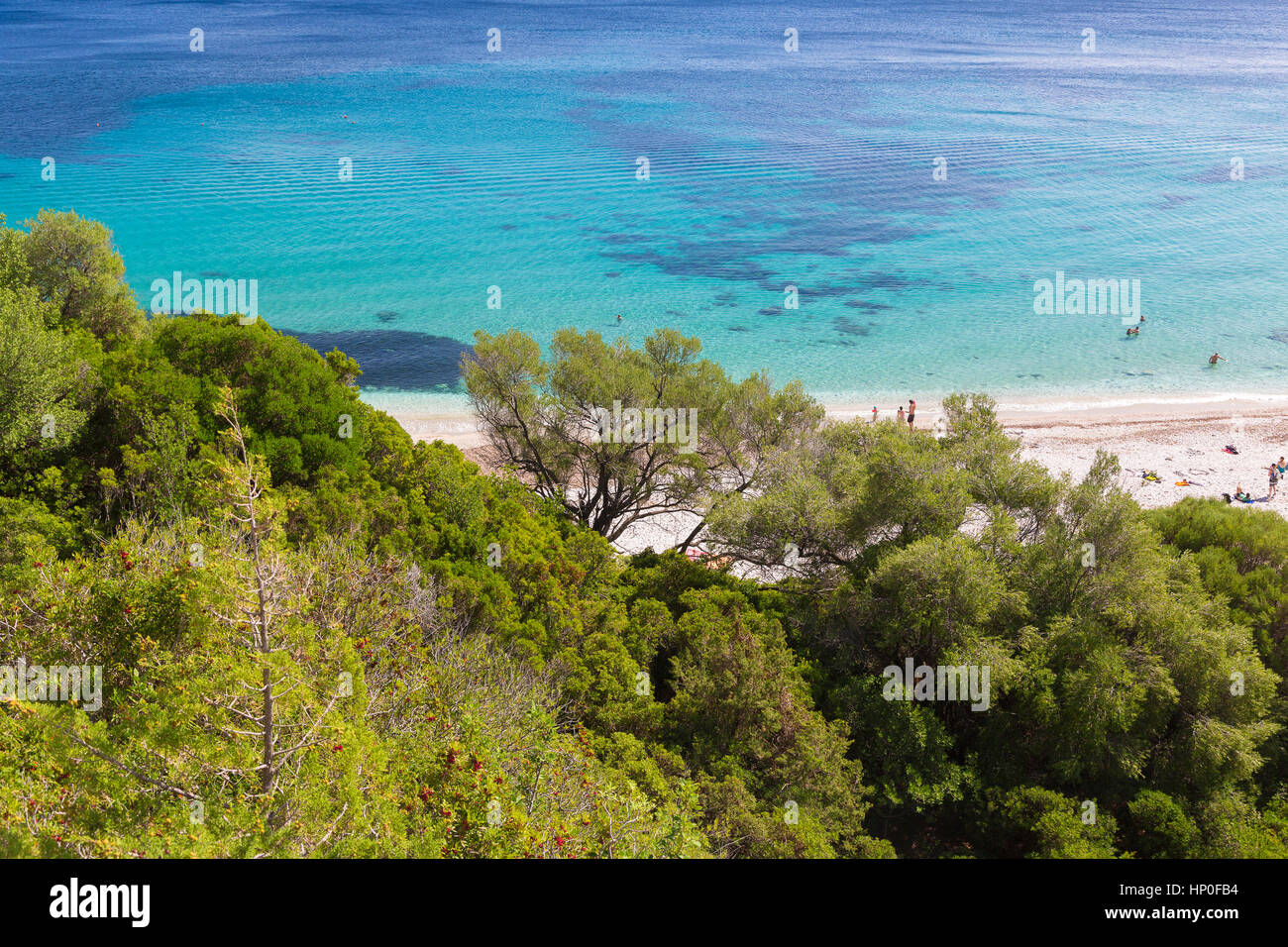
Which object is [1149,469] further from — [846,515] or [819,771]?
[819,771]

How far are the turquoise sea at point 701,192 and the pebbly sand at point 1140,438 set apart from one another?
6.30 feet

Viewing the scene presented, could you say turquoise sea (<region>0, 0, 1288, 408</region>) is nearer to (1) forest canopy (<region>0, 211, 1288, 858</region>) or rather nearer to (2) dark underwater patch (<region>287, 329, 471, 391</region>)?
(2) dark underwater patch (<region>287, 329, 471, 391</region>)

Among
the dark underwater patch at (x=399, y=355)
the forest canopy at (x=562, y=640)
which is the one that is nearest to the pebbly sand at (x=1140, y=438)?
the dark underwater patch at (x=399, y=355)

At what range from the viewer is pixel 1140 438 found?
118ft

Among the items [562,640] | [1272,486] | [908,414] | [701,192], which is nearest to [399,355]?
[908,414]

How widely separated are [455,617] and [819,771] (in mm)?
7170

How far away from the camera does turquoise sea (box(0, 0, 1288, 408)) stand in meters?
46.7

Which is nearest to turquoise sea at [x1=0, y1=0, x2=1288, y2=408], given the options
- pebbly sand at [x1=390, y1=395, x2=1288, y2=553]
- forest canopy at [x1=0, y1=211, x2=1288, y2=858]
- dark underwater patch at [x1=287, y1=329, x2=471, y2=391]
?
dark underwater patch at [x1=287, y1=329, x2=471, y2=391]

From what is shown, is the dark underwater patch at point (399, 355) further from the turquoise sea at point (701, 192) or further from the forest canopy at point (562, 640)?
the forest canopy at point (562, 640)

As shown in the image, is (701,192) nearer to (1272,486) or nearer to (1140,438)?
(1140,438)

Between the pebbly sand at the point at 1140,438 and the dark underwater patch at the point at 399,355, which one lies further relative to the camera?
the dark underwater patch at the point at 399,355

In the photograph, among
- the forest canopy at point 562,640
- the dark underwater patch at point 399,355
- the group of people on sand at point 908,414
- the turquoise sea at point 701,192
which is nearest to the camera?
the forest canopy at point 562,640

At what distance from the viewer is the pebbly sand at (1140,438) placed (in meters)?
30.8

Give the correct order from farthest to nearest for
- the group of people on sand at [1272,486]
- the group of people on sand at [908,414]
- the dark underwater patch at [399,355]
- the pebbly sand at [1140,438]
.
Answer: the dark underwater patch at [399,355], the group of people on sand at [908,414], the pebbly sand at [1140,438], the group of people on sand at [1272,486]
